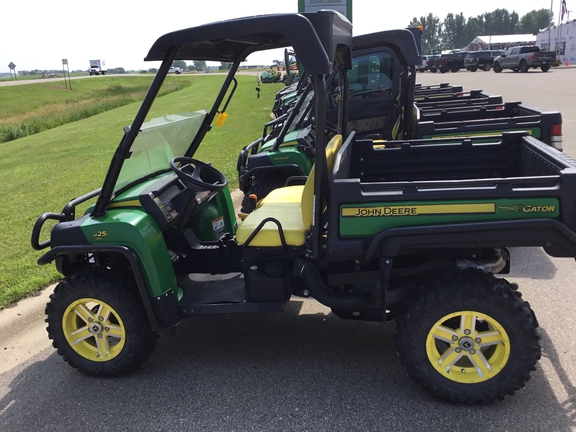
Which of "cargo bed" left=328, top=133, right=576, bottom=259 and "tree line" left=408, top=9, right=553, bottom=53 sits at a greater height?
"tree line" left=408, top=9, right=553, bottom=53

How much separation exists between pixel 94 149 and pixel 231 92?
10779 millimetres

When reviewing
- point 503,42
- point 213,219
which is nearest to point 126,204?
point 213,219

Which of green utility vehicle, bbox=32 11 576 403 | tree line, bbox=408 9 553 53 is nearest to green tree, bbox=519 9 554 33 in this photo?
tree line, bbox=408 9 553 53

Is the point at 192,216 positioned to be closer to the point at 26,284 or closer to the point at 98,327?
the point at 98,327

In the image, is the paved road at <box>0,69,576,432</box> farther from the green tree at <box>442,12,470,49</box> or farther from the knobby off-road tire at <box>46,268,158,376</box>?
the green tree at <box>442,12,470,49</box>

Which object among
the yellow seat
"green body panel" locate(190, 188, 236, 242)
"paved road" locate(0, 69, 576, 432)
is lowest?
"paved road" locate(0, 69, 576, 432)

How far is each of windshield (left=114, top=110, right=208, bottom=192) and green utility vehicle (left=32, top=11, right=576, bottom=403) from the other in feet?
0.04

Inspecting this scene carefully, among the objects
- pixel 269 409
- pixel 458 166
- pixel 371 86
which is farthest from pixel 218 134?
pixel 269 409

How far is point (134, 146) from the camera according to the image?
3430mm

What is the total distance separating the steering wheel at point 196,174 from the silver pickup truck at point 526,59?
3775 cm

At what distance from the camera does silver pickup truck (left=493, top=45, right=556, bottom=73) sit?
36.0 meters

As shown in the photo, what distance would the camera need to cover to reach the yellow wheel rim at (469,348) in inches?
116

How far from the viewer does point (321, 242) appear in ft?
10.4

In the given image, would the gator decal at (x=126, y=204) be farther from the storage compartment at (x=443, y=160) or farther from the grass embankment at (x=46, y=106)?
the grass embankment at (x=46, y=106)
